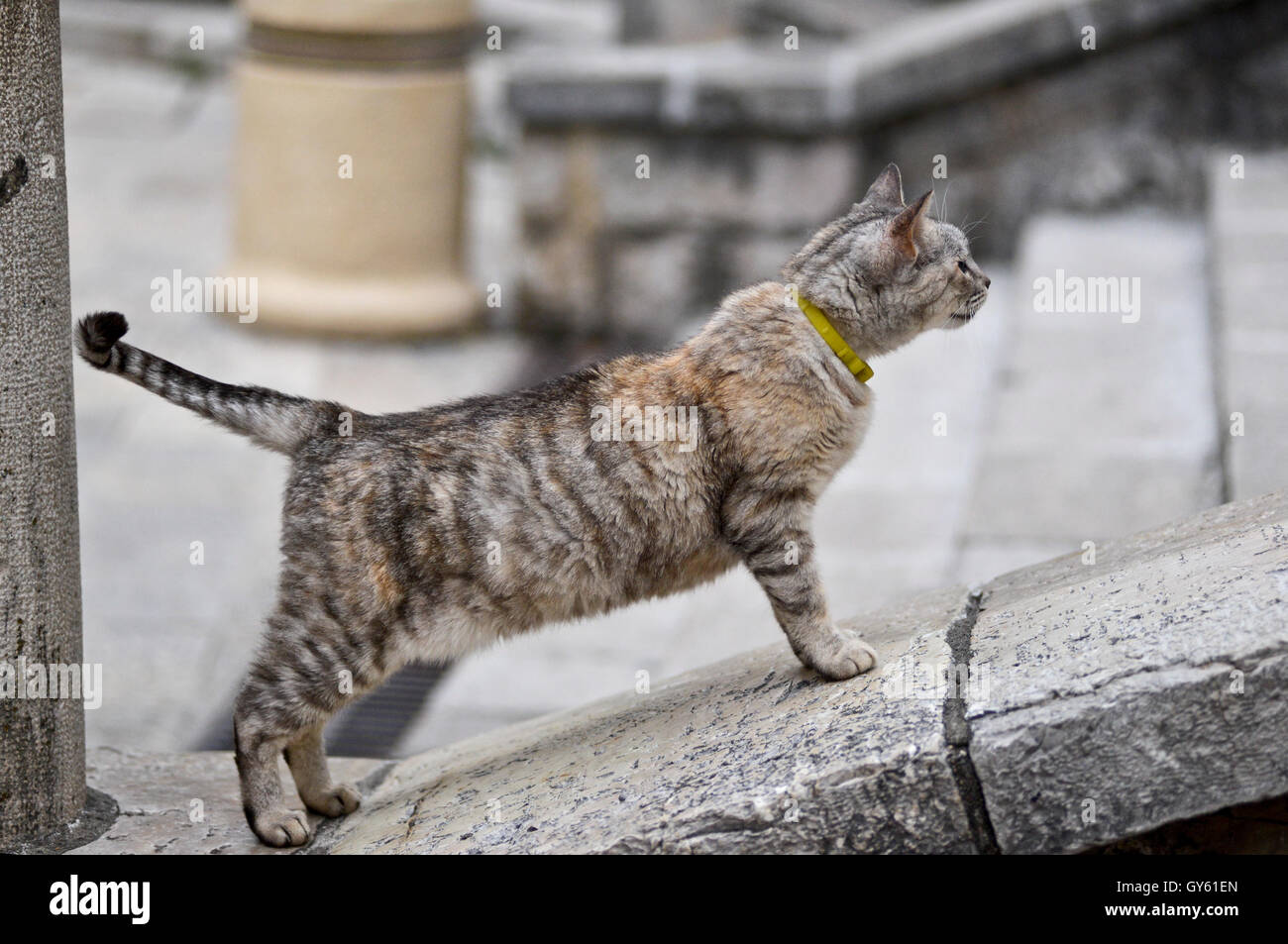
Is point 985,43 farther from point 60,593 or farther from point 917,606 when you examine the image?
point 60,593

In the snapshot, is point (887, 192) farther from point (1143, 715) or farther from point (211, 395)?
point (211, 395)

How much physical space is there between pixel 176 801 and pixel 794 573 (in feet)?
6.16

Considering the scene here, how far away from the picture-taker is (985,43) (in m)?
8.14

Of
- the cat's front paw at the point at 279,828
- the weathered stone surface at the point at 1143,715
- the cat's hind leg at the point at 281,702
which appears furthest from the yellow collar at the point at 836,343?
the cat's front paw at the point at 279,828

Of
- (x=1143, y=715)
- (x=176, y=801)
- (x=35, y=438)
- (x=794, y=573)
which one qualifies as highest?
(x=35, y=438)

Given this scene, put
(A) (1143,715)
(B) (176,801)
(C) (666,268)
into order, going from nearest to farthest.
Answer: (A) (1143,715) → (B) (176,801) → (C) (666,268)

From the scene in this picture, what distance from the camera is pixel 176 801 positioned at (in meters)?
4.18

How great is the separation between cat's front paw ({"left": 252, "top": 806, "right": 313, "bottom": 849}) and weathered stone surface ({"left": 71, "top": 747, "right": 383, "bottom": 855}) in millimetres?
27

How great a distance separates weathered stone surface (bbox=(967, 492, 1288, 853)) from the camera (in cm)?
302

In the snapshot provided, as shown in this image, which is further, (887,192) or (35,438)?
(887,192)

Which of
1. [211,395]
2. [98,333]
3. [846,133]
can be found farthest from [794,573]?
[846,133]

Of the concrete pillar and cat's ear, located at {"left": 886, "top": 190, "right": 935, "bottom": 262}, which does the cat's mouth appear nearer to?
cat's ear, located at {"left": 886, "top": 190, "right": 935, "bottom": 262}

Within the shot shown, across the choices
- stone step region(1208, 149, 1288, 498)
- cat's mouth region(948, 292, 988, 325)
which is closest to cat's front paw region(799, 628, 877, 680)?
cat's mouth region(948, 292, 988, 325)

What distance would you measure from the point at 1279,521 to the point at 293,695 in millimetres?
2462
